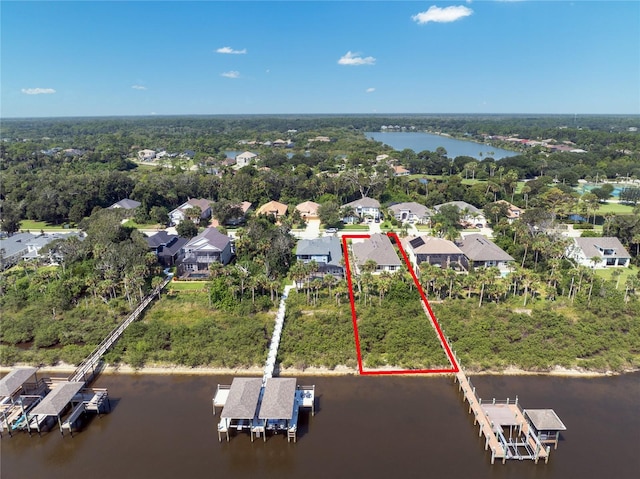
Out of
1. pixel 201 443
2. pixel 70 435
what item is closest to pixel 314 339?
pixel 201 443

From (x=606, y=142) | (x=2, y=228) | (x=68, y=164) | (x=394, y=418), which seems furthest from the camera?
(x=606, y=142)

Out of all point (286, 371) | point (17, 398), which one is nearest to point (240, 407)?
point (286, 371)

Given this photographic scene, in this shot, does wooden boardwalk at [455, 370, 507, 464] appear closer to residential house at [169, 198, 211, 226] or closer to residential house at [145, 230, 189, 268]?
residential house at [145, 230, 189, 268]

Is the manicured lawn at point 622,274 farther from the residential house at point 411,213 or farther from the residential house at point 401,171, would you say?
the residential house at point 401,171

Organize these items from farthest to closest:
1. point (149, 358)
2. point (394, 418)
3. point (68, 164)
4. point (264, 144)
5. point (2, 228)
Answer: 1. point (264, 144)
2. point (68, 164)
3. point (2, 228)
4. point (149, 358)
5. point (394, 418)

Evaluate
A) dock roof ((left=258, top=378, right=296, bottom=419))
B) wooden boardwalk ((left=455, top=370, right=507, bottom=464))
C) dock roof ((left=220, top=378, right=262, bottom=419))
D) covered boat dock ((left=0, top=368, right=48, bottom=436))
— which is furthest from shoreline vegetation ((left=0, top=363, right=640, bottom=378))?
dock roof ((left=220, top=378, right=262, bottom=419))

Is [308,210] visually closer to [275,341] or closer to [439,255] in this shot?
[439,255]

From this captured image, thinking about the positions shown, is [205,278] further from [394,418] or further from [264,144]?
[264,144]
